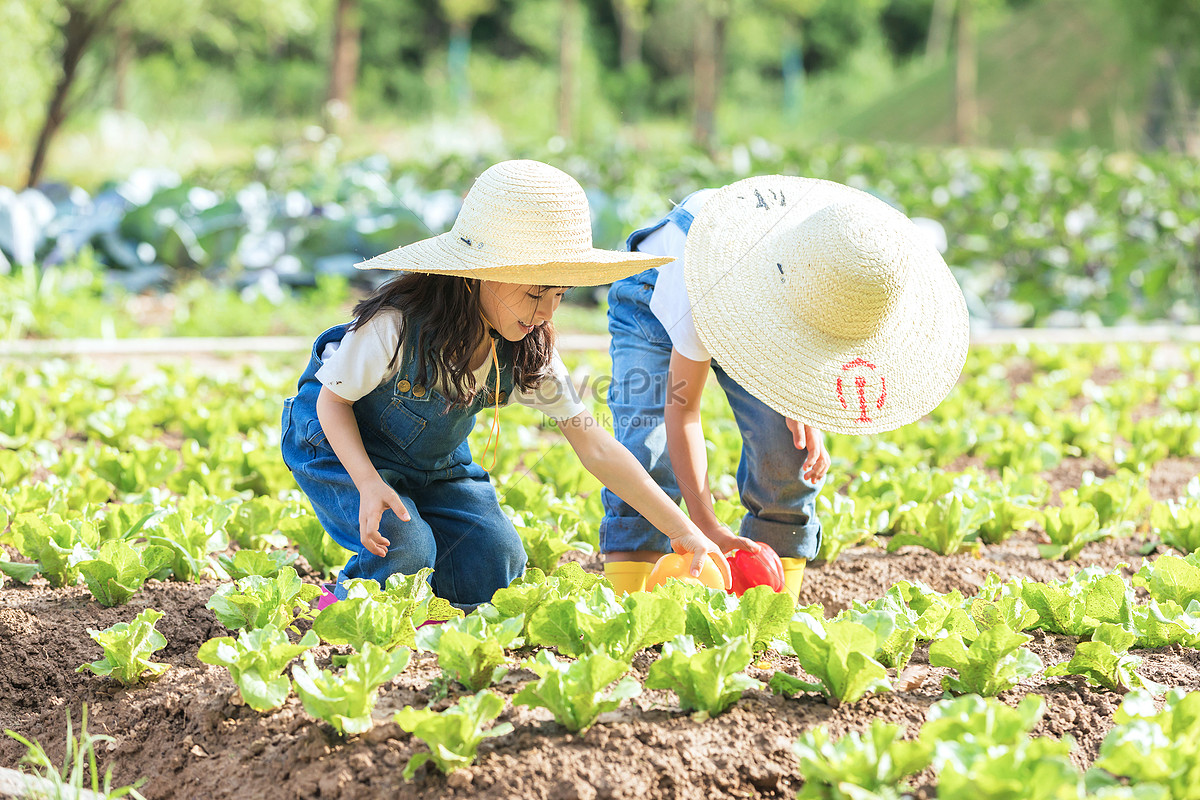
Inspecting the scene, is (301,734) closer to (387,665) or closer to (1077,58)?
(387,665)

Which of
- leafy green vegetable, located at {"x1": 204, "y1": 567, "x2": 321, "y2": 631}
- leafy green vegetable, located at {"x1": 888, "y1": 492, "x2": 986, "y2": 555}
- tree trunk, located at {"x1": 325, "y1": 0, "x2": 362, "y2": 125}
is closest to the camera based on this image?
leafy green vegetable, located at {"x1": 204, "y1": 567, "x2": 321, "y2": 631}

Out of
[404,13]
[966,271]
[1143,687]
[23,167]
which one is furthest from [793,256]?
[404,13]

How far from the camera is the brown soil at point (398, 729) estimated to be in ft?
5.52

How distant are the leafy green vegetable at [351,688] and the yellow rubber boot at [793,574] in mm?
1195

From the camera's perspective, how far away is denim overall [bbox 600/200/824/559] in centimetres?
279

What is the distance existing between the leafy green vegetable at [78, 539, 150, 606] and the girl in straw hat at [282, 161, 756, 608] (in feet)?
1.34

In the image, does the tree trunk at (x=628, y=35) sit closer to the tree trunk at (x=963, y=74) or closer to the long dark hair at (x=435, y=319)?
the tree trunk at (x=963, y=74)

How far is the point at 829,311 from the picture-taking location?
7.63 ft

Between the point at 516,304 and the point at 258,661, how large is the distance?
0.88 m

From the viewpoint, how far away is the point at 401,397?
2463 mm

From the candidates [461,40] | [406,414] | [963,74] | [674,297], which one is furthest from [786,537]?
[461,40]

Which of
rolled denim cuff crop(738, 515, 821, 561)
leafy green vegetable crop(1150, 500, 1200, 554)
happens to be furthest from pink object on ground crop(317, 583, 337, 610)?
leafy green vegetable crop(1150, 500, 1200, 554)

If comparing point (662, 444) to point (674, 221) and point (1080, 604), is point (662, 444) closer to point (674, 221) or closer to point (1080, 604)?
point (674, 221)

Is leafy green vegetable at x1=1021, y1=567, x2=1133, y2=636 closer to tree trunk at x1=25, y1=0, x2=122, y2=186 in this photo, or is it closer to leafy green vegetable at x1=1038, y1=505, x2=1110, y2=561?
leafy green vegetable at x1=1038, y1=505, x2=1110, y2=561
